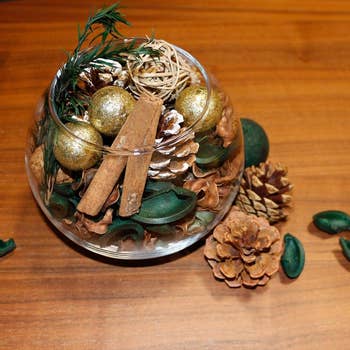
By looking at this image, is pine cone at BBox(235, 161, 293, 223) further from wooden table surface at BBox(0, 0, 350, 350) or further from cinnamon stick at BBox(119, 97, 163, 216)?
cinnamon stick at BBox(119, 97, 163, 216)

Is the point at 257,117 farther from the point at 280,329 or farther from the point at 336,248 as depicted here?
the point at 280,329

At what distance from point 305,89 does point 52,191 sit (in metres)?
0.49

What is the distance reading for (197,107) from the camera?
0.66 meters

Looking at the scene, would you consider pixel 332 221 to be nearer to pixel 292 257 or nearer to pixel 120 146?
pixel 292 257

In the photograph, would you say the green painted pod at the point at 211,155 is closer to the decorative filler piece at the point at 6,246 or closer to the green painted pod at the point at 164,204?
the green painted pod at the point at 164,204

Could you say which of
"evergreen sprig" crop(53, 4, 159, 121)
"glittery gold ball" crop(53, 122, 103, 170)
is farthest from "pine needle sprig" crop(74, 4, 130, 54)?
"glittery gold ball" crop(53, 122, 103, 170)

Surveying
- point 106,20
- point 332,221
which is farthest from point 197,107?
point 332,221

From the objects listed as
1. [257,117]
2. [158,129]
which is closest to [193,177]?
[158,129]

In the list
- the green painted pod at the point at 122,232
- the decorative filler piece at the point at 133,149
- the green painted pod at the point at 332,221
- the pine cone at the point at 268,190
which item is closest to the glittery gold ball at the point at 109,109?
the decorative filler piece at the point at 133,149

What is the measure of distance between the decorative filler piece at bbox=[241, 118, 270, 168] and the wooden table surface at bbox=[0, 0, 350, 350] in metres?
0.06

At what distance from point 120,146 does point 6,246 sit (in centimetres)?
24

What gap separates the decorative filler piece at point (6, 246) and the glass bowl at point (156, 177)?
0.09 m

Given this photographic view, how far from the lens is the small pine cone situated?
69cm

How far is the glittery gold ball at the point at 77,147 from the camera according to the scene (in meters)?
0.62
